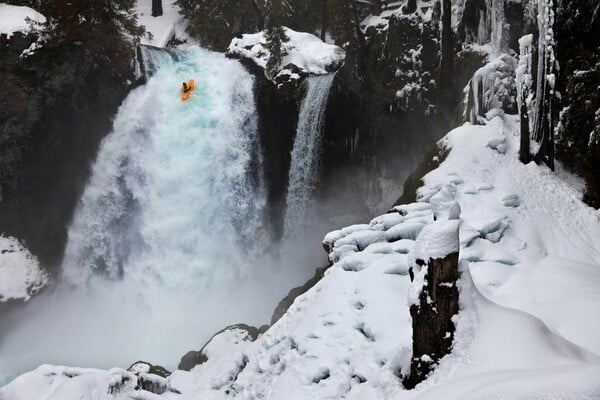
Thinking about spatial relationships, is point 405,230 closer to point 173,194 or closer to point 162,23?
point 173,194

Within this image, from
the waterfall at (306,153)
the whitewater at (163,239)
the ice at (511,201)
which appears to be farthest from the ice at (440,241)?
the waterfall at (306,153)

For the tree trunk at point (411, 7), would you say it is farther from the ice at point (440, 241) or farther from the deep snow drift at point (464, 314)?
the ice at point (440, 241)

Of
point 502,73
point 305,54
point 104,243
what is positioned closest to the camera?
point 502,73

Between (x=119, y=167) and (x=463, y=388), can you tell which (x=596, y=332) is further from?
(x=119, y=167)

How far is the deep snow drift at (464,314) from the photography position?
3.88 metres

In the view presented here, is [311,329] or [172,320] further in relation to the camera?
[172,320]

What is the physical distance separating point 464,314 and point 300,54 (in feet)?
53.1

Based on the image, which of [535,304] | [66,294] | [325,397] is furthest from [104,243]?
[535,304]

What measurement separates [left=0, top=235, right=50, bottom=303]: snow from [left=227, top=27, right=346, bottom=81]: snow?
11.9 meters

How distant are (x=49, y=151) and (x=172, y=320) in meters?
8.69

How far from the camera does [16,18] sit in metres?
17.9

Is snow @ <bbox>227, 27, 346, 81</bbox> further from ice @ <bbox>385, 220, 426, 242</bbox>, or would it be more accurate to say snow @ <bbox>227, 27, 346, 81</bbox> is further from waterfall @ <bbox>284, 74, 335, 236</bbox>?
ice @ <bbox>385, 220, 426, 242</bbox>

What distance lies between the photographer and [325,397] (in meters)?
5.66

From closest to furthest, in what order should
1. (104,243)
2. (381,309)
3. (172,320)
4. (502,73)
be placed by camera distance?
(381,309), (502,73), (172,320), (104,243)
